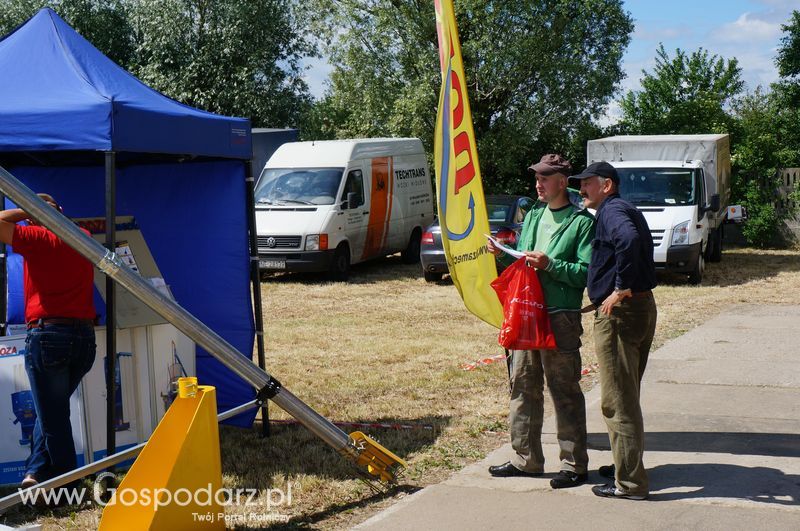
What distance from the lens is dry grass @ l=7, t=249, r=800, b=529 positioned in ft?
18.7

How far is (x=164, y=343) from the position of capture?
6.48 meters

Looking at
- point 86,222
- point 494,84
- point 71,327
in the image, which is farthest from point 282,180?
point 71,327

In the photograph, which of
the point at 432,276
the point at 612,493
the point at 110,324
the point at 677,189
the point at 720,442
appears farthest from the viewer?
the point at 432,276

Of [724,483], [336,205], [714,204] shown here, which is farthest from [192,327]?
[714,204]

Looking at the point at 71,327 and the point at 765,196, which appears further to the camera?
the point at 765,196

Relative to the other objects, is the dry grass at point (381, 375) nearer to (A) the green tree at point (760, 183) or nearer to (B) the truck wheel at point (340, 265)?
(B) the truck wheel at point (340, 265)

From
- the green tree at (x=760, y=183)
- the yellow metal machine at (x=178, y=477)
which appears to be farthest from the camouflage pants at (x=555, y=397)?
the green tree at (x=760, y=183)

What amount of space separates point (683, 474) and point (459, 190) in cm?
221

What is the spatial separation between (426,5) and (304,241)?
32.5ft

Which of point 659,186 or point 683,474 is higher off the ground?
point 659,186

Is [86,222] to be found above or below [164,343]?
above

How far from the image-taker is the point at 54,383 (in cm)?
533

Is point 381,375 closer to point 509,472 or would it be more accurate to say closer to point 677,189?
point 509,472

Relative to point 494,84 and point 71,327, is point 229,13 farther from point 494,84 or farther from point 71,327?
point 71,327
